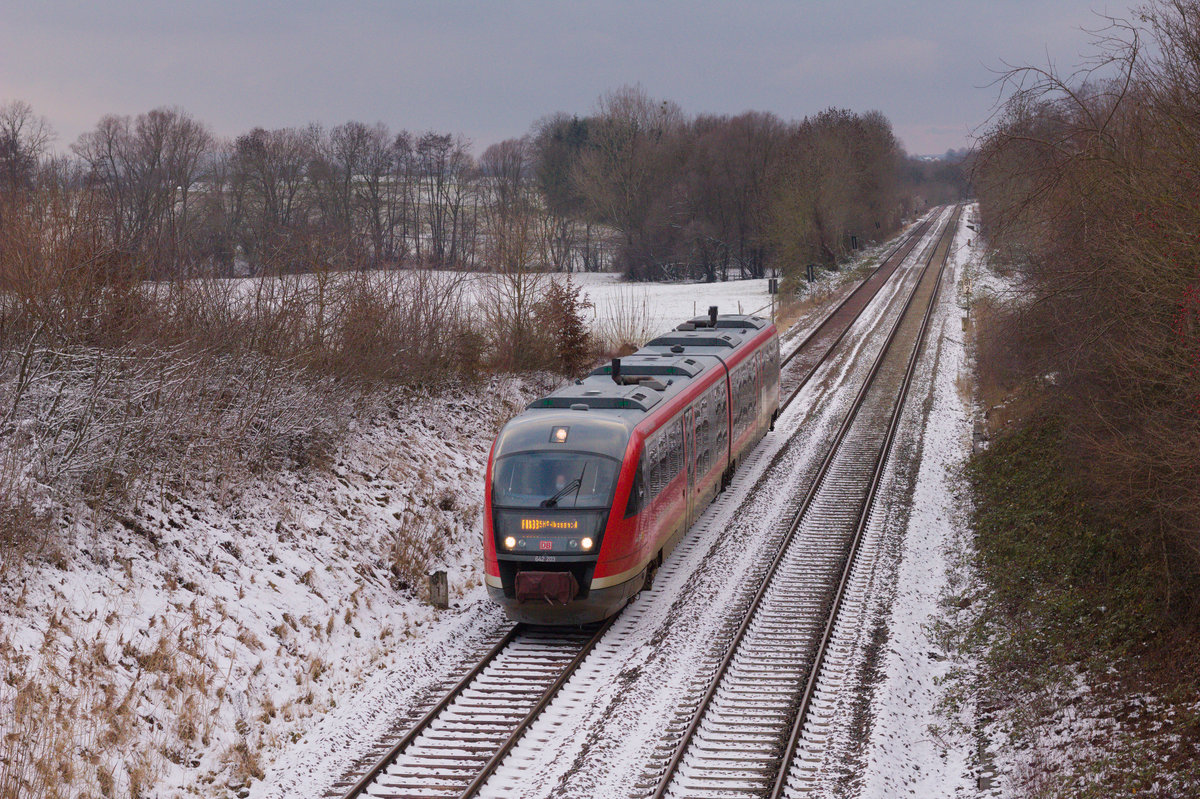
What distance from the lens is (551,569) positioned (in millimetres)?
13406

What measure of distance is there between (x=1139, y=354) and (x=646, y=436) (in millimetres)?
6401

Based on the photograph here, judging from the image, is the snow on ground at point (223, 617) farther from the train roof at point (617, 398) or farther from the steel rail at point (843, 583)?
the steel rail at point (843, 583)

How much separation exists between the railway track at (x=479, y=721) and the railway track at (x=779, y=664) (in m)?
1.68

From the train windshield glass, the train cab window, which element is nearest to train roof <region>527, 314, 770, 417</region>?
the train cab window

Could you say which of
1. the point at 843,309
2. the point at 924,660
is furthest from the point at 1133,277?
the point at 843,309

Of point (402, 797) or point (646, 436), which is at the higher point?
point (646, 436)

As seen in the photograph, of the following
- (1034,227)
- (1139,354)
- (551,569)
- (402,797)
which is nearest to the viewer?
(402,797)

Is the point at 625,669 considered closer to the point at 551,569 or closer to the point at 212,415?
the point at 551,569

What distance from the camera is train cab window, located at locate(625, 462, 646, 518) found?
1379cm

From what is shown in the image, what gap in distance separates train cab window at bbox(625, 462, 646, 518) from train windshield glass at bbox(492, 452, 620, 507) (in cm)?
36

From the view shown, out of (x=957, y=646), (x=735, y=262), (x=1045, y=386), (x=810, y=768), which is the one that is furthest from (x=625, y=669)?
(x=735, y=262)

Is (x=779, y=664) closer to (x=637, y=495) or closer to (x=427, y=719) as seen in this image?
(x=637, y=495)

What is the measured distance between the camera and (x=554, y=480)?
45.1 feet

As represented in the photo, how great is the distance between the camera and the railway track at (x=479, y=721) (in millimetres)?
9836
